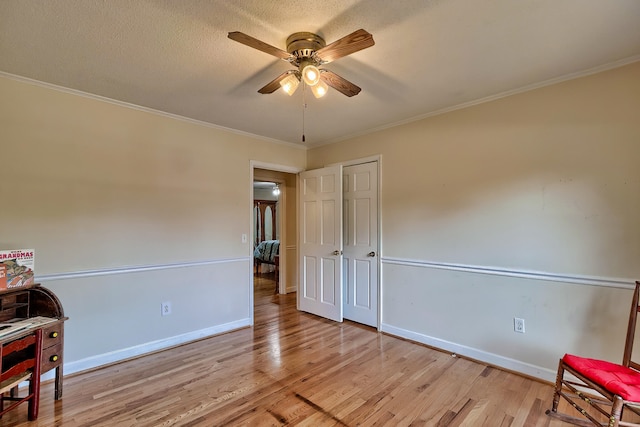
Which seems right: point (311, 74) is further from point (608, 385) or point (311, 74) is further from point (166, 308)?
point (166, 308)

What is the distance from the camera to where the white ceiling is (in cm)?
159

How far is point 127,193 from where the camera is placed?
285 centimetres

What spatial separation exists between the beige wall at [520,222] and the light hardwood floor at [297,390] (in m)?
0.38

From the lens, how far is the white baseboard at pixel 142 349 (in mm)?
2537

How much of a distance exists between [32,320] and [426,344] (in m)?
3.33

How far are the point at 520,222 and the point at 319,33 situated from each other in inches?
86.3

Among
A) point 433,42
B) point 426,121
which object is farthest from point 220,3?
point 426,121

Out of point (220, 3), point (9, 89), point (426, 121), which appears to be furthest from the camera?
point (426, 121)

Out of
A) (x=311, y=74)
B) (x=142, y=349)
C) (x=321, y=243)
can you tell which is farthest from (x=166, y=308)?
(x=311, y=74)

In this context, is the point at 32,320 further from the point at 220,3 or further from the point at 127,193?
the point at 220,3

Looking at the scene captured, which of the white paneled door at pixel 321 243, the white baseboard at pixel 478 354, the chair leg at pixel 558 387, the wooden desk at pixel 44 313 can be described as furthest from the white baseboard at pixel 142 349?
the chair leg at pixel 558 387

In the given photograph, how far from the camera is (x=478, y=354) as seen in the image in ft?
9.08

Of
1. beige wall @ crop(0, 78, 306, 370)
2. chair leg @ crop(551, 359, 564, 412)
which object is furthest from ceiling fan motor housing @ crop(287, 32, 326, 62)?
chair leg @ crop(551, 359, 564, 412)

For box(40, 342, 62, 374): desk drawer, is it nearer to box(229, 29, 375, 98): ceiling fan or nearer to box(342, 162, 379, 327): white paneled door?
box(229, 29, 375, 98): ceiling fan
